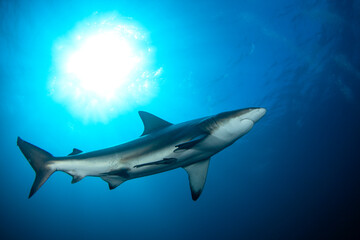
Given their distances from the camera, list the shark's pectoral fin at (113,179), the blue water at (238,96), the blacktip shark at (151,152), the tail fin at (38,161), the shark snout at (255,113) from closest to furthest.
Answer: the shark snout at (255,113) < the blacktip shark at (151,152) < the tail fin at (38,161) < the shark's pectoral fin at (113,179) < the blue water at (238,96)

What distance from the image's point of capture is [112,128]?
70.3 ft

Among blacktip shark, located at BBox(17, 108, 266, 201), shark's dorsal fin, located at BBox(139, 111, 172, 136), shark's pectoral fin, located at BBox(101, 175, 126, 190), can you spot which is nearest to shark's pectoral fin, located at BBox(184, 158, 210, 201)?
blacktip shark, located at BBox(17, 108, 266, 201)

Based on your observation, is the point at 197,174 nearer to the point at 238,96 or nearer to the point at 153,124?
the point at 153,124

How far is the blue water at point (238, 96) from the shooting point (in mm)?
11336

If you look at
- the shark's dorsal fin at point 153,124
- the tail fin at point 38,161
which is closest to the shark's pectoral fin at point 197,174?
the shark's dorsal fin at point 153,124

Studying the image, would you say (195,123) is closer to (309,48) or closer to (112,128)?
(309,48)

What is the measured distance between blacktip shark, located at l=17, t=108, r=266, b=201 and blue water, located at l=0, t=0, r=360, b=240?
947cm

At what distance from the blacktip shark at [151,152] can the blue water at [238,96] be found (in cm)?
947

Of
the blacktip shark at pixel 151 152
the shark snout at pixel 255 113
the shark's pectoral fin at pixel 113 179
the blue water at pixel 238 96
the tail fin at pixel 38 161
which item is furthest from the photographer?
the blue water at pixel 238 96

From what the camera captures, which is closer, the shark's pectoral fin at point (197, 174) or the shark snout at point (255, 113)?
the shark snout at point (255, 113)

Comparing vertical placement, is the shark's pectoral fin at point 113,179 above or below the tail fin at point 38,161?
below

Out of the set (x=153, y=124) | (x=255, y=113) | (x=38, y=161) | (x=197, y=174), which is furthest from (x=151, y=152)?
(x=38, y=161)

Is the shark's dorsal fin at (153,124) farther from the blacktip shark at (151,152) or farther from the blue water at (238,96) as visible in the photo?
the blue water at (238,96)

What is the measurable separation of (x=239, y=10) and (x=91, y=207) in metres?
64.7
